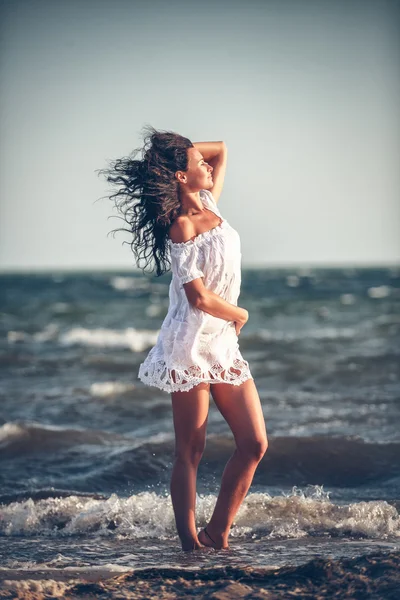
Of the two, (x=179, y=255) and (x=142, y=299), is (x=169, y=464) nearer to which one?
(x=179, y=255)

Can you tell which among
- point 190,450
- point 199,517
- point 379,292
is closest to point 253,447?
point 190,450

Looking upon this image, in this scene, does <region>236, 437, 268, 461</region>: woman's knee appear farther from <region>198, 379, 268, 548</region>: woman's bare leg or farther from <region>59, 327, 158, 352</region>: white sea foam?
<region>59, 327, 158, 352</region>: white sea foam

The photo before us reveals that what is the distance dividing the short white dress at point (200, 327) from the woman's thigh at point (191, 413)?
0.23 ft

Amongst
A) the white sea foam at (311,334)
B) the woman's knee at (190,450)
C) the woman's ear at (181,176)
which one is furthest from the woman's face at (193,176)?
the white sea foam at (311,334)

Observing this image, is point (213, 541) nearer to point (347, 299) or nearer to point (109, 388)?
point (109, 388)

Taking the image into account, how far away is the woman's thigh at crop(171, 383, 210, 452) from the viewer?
A: 4578 mm

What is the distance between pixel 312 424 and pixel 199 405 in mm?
4632

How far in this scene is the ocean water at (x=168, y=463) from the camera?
521cm

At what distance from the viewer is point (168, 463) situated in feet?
24.9

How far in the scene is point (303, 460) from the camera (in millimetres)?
7637

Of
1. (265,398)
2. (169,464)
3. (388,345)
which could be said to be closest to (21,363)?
(265,398)

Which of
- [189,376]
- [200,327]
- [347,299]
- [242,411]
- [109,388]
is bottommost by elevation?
[347,299]

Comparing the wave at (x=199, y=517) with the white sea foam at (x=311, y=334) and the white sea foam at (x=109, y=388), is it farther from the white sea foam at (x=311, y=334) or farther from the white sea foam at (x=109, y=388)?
the white sea foam at (x=311, y=334)

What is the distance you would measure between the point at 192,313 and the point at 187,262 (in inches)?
10.4
